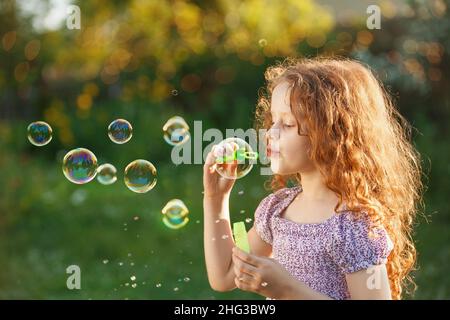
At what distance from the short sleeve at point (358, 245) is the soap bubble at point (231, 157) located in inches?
15.8

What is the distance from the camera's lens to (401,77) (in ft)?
21.1

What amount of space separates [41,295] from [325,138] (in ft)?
9.02

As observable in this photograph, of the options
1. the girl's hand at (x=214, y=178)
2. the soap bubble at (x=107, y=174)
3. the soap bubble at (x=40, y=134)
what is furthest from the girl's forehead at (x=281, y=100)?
the soap bubble at (x=40, y=134)

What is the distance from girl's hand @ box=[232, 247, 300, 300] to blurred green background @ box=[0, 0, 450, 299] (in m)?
2.07

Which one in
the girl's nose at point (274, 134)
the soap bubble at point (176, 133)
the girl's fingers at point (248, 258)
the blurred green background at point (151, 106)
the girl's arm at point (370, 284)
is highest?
the blurred green background at point (151, 106)

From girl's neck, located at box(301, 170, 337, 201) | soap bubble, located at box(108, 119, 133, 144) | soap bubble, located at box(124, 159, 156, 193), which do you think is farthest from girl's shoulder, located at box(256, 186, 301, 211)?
soap bubble, located at box(108, 119, 133, 144)

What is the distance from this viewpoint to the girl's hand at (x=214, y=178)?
2.37m

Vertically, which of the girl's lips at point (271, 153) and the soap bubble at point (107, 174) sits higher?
the soap bubble at point (107, 174)

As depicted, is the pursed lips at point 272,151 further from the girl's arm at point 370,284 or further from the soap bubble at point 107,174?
the soap bubble at point 107,174

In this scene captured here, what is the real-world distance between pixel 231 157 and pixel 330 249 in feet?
1.46

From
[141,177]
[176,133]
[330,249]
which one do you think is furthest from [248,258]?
[176,133]

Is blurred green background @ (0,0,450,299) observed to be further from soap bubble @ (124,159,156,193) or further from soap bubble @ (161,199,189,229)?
soap bubble @ (161,199,189,229)

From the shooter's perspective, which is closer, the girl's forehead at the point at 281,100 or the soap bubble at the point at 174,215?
the girl's forehead at the point at 281,100
